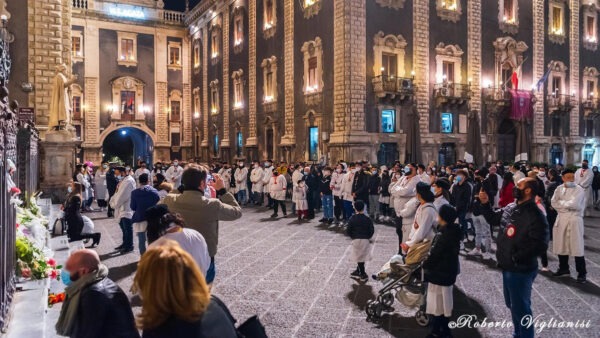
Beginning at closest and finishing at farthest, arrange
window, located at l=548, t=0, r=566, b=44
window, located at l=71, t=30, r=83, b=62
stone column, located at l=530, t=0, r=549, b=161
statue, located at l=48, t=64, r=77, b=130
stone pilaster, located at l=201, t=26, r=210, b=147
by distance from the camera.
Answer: statue, located at l=48, t=64, r=77, b=130
stone column, located at l=530, t=0, r=549, b=161
window, located at l=548, t=0, r=566, b=44
window, located at l=71, t=30, r=83, b=62
stone pilaster, located at l=201, t=26, r=210, b=147

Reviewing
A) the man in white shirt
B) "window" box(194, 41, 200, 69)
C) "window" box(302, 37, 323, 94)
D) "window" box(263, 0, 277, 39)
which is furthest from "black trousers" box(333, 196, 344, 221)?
"window" box(194, 41, 200, 69)

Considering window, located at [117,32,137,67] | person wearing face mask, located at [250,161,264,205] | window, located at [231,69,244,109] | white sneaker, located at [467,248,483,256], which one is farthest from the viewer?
window, located at [117,32,137,67]

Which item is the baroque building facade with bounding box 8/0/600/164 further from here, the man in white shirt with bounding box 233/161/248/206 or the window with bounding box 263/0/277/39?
the man in white shirt with bounding box 233/161/248/206

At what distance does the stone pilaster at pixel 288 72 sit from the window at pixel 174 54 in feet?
52.8

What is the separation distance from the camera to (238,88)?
3338 centimetres

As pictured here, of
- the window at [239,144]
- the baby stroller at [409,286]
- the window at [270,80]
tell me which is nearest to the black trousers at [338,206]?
the baby stroller at [409,286]

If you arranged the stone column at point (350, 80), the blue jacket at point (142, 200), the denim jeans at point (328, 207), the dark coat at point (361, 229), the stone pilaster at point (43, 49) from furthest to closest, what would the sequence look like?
1. the stone column at point (350, 80)
2. the stone pilaster at point (43, 49)
3. the denim jeans at point (328, 207)
4. the blue jacket at point (142, 200)
5. the dark coat at point (361, 229)

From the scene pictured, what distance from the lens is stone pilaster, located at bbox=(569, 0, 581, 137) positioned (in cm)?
3138

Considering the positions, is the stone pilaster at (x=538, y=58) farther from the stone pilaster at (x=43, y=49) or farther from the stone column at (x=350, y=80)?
the stone pilaster at (x=43, y=49)

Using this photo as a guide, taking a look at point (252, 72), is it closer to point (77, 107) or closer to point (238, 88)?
point (238, 88)

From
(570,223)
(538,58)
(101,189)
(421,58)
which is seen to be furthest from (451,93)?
(570,223)

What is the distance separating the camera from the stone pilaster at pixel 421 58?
2492 centimetres

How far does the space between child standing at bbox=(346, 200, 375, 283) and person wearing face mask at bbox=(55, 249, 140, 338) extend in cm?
548

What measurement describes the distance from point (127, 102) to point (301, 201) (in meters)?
26.9
